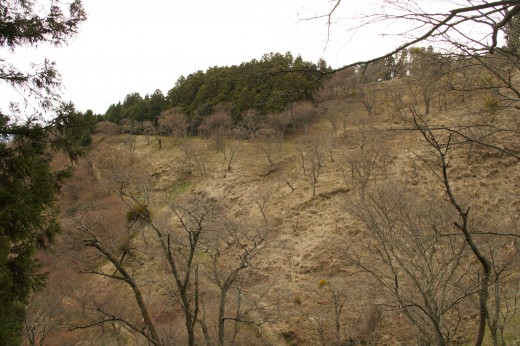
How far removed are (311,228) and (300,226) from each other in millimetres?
771

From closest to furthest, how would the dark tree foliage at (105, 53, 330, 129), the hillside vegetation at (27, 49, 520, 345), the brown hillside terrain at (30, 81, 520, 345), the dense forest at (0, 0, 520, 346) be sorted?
the dense forest at (0, 0, 520, 346) < the hillside vegetation at (27, 49, 520, 345) < the brown hillside terrain at (30, 81, 520, 345) < the dark tree foliage at (105, 53, 330, 129)

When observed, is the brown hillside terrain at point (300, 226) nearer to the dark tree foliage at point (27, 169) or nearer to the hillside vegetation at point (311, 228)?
the hillside vegetation at point (311, 228)

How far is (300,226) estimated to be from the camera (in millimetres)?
21047

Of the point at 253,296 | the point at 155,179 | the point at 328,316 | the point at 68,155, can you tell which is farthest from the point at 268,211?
the point at 68,155

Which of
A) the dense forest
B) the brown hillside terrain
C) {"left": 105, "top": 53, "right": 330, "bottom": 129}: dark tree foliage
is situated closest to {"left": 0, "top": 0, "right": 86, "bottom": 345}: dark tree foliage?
the dense forest

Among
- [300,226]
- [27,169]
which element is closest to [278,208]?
[300,226]

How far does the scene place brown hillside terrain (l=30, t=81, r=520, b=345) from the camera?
441 inches

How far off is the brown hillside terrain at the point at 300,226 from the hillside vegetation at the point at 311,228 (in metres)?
0.10

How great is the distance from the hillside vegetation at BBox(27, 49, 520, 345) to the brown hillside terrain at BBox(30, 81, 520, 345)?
4.0 inches

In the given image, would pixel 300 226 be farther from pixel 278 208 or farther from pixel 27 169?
pixel 27 169

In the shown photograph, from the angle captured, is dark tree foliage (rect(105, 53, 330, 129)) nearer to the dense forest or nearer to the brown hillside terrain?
the dense forest

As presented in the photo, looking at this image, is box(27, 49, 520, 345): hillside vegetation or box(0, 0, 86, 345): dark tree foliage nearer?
box(0, 0, 86, 345): dark tree foliage

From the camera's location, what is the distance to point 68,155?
5.24 meters

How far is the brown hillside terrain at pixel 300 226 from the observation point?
1119cm
